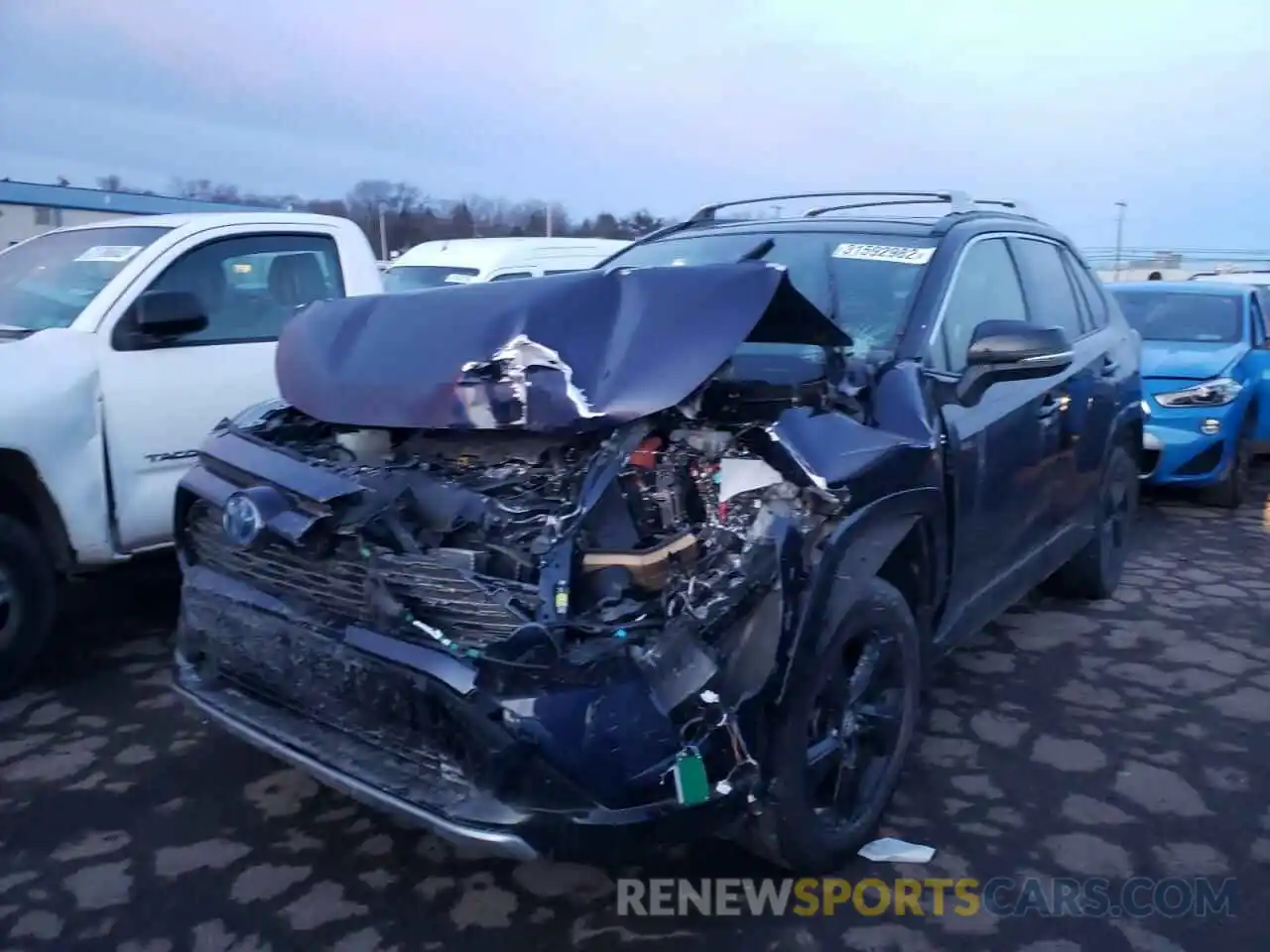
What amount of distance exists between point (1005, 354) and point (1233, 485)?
5.59 meters

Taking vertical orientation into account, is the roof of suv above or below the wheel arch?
above

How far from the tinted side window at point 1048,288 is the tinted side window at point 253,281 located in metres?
3.42

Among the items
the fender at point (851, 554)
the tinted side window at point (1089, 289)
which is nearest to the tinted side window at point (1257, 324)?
the tinted side window at point (1089, 289)

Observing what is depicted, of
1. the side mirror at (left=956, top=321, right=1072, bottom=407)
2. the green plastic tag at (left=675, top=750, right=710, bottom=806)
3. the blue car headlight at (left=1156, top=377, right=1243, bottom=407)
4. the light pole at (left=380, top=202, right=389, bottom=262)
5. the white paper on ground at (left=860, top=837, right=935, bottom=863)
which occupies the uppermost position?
the light pole at (left=380, top=202, right=389, bottom=262)

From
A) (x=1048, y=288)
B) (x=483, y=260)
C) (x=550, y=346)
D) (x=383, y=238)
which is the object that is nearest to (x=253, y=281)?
(x=550, y=346)

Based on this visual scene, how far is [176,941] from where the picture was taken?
9.28ft

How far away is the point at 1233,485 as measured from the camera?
8.02 meters

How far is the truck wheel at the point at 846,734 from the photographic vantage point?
9.12 feet

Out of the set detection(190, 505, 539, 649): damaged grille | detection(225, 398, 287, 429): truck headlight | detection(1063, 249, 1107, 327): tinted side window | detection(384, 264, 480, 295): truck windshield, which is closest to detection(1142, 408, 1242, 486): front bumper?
detection(1063, 249, 1107, 327): tinted side window

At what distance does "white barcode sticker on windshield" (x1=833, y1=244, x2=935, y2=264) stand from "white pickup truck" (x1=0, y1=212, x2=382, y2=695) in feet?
9.33

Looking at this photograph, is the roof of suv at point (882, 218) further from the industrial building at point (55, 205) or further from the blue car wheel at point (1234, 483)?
the industrial building at point (55, 205)

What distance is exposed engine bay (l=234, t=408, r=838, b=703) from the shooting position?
257 centimetres

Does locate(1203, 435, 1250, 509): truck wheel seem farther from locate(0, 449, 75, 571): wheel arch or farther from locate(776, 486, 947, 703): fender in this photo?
locate(0, 449, 75, 571): wheel arch

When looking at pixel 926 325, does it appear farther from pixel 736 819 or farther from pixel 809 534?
pixel 736 819
